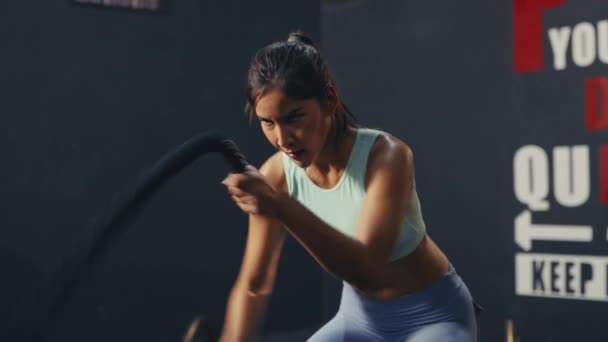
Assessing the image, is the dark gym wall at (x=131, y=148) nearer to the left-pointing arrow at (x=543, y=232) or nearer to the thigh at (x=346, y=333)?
the left-pointing arrow at (x=543, y=232)

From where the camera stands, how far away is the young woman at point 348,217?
160 centimetres

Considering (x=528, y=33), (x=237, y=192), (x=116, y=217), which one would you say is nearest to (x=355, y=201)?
(x=237, y=192)

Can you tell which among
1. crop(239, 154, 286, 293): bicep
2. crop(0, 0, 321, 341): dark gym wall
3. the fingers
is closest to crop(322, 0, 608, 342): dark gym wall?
crop(0, 0, 321, 341): dark gym wall

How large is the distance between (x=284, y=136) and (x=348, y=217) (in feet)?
0.92

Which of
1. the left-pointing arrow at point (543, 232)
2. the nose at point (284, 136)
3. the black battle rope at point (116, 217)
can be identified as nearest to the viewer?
the black battle rope at point (116, 217)

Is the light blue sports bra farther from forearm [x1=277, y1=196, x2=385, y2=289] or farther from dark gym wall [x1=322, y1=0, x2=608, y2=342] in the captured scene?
dark gym wall [x1=322, y1=0, x2=608, y2=342]

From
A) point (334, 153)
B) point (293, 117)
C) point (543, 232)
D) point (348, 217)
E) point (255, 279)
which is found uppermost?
point (293, 117)

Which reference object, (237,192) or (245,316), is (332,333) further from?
(237,192)

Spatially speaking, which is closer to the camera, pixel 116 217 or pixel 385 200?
pixel 116 217

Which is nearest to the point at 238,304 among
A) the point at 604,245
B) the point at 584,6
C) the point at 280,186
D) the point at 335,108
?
the point at 280,186

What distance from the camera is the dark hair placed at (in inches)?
64.1

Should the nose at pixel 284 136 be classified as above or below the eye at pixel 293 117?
below

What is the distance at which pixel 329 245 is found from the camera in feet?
4.81

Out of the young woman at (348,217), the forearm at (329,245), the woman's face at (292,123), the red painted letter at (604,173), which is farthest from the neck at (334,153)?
Result: the red painted letter at (604,173)
